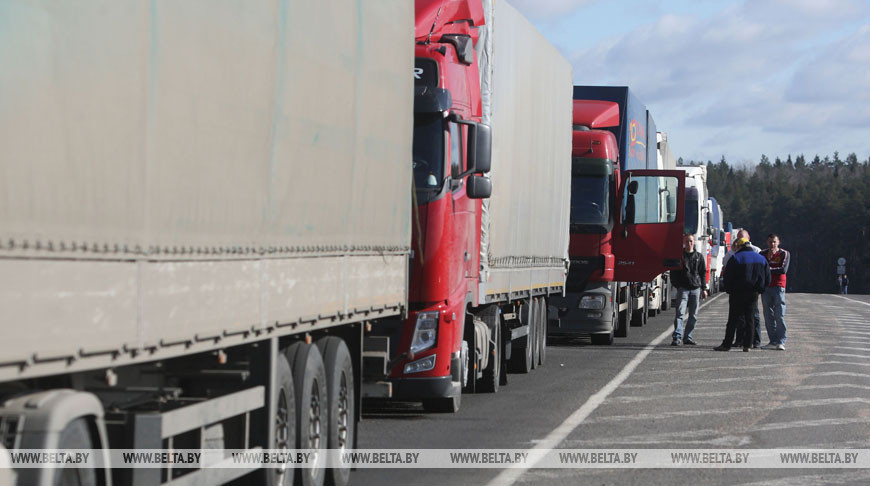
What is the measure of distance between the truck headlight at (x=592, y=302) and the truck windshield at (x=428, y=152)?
11135mm

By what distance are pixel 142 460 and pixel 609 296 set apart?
1750cm

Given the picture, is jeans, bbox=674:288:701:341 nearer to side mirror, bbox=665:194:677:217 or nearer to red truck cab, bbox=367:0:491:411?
side mirror, bbox=665:194:677:217

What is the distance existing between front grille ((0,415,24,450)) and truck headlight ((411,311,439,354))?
288 inches

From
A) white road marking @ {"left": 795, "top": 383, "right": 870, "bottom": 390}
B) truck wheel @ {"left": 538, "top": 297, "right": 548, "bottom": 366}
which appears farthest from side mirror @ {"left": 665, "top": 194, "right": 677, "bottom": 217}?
white road marking @ {"left": 795, "top": 383, "right": 870, "bottom": 390}

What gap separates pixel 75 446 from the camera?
486 centimetres

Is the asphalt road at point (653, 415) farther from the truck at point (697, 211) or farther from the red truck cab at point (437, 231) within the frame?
the truck at point (697, 211)

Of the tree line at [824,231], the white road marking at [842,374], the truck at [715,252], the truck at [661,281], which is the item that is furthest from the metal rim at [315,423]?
the tree line at [824,231]

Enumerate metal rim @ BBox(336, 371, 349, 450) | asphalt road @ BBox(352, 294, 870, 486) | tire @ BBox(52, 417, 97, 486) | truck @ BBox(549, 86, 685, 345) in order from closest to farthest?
tire @ BBox(52, 417, 97, 486) → metal rim @ BBox(336, 371, 349, 450) → asphalt road @ BBox(352, 294, 870, 486) → truck @ BBox(549, 86, 685, 345)

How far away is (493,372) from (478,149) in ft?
12.4

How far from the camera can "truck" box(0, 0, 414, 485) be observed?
451cm

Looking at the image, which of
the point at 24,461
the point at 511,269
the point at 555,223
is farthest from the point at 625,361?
the point at 24,461

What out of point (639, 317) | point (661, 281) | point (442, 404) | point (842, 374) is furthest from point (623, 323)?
point (442, 404)

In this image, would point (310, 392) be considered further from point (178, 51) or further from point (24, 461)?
point (24, 461)

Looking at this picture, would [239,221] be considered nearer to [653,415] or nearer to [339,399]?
[339,399]
